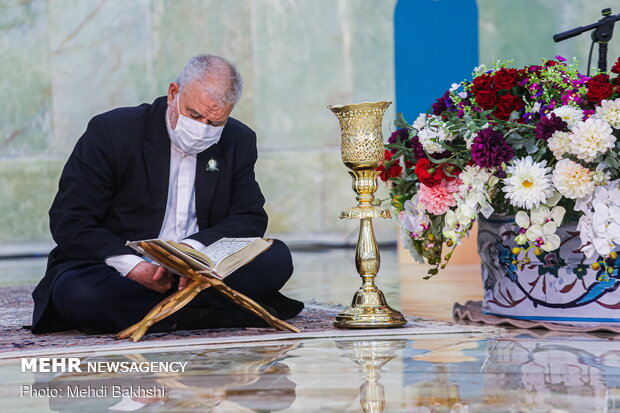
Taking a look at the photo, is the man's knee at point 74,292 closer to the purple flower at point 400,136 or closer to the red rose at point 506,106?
the purple flower at point 400,136

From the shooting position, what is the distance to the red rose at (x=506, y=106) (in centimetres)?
343

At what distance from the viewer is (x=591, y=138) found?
3.18m

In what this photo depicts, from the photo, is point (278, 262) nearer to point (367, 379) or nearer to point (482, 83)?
point (482, 83)

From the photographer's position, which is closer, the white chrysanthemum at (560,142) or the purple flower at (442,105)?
the white chrysanthemum at (560,142)

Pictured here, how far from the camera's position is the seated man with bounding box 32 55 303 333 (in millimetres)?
3572

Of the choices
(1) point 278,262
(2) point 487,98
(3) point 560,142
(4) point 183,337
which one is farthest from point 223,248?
(3) point 560,142

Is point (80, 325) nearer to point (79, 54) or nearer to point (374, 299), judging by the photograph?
point (374, 299)

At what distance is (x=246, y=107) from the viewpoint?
10.0 metres

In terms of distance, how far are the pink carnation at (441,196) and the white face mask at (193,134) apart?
0.78m

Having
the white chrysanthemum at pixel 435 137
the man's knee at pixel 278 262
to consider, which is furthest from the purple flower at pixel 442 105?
the man's knee at pixel 278 262

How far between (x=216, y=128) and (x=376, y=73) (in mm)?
6389

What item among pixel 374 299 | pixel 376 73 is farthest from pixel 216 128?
pixel 376 73

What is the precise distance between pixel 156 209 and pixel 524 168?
4.42 ft

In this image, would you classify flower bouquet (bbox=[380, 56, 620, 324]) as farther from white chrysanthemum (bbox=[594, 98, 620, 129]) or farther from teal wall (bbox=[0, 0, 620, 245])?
teal wall (bbox=[0, 0, 620, 245])
